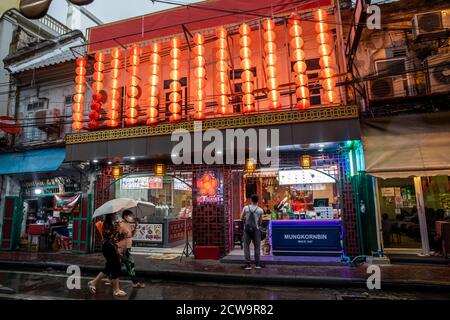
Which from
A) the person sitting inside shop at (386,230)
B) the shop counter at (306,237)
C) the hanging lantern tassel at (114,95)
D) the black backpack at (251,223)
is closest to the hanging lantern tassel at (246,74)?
the black backpack at (251,223)

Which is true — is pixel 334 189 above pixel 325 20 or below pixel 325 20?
below

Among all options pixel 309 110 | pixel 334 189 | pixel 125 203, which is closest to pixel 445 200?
pixel 334 189

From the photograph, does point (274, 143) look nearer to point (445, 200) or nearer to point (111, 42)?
point (445, 200)

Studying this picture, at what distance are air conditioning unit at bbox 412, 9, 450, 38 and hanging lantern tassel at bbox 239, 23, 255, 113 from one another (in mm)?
5854

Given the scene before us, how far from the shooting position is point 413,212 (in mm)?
10570

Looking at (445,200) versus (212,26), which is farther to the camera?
(212,26)

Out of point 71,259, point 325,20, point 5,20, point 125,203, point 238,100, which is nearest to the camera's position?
point 125,203

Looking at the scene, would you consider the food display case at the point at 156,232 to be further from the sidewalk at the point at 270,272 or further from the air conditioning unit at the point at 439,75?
the air conditioning unit at the point at 439,75

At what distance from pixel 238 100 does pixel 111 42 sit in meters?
6.31

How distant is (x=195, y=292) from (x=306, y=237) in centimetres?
489

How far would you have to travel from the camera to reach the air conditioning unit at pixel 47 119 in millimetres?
14755

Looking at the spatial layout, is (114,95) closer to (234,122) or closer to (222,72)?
(222,72)
